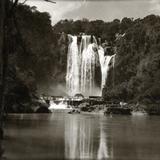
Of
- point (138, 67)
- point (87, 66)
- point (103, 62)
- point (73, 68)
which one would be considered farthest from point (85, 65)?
point (138, 67)

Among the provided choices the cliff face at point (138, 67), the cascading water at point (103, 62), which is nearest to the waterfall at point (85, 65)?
the cascading water at point (103, 62)

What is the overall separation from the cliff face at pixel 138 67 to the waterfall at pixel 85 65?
13.4ft

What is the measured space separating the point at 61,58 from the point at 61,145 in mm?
112063

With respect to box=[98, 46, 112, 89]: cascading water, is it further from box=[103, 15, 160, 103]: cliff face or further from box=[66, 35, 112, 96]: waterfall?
box=[103, 15, 160, 103]: cliff face

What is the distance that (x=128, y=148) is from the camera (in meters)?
21.8

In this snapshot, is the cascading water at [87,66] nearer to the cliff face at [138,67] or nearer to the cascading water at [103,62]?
the cascading water at [103,62]

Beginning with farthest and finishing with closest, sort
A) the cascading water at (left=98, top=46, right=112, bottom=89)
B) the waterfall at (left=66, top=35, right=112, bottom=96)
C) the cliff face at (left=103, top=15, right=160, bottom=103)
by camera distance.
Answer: the waterfall at (left=66, top=35, right=112, bottom=96) < the cascading water at (left=98, top=46, right=112, bottom=89) < the cliff face at (left=103, top=15, right=160, bottom=103)

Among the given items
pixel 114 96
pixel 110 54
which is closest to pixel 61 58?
pixel 110 54

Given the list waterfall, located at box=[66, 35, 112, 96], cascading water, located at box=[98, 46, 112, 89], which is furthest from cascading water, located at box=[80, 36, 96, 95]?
cascading water, located at box=[98, 46, 112, 89]

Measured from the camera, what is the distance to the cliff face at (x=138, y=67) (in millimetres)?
96875

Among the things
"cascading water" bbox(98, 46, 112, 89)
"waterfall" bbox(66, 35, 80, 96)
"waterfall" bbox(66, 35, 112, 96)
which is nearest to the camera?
"cascading water" bbox(98, 46, 112, 89)

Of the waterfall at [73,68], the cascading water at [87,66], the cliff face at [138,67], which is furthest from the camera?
the waterfall at [73,68]

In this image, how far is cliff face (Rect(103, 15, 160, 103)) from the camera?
96875mm

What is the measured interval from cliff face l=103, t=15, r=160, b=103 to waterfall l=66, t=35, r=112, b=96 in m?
4.09
